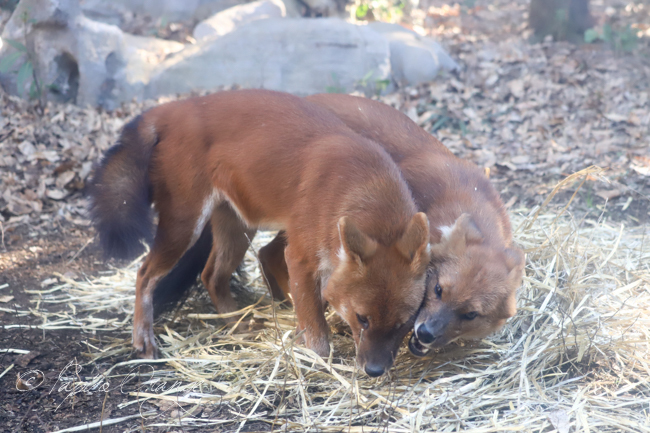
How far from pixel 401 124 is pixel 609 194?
283 cm

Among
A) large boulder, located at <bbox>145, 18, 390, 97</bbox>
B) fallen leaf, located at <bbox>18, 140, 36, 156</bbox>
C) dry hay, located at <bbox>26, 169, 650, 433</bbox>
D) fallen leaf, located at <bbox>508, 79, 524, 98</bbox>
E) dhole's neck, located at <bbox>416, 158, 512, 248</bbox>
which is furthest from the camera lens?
large boulder, located at <bbox>145, 18, 390, 97</bbox>

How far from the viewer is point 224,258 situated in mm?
4594

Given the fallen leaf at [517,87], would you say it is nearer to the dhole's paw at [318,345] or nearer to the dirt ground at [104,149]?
the dirt ground at [104,149]

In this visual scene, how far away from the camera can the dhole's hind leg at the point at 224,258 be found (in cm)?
455

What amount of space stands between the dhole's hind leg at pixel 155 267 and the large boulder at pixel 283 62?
5.23 metres

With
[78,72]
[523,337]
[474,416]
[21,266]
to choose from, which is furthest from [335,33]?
[474,416]

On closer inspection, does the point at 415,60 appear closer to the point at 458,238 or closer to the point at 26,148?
the point at 26,148

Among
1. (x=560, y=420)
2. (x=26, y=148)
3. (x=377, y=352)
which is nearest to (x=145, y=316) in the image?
(x=377, y=352)

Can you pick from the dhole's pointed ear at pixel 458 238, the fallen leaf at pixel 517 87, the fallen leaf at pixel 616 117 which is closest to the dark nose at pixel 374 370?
the dhole's pointed ear at pixel 458 238

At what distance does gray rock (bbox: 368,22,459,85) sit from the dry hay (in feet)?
17.0

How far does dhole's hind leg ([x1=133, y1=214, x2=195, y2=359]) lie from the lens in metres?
4.04

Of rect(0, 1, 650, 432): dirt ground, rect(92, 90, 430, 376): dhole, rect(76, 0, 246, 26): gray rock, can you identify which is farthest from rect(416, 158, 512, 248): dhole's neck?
rect(76, 0, 246, 26): gray rock

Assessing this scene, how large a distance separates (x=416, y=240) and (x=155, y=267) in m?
1.91

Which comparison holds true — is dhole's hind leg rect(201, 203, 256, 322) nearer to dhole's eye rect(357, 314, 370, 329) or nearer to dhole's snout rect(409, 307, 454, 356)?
dhole's eye rect(357, 314, 370, 329)
